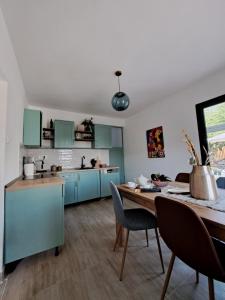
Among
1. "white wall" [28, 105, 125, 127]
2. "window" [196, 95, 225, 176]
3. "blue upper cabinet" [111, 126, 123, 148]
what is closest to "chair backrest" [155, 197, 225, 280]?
"window" [196, 95, 225, 176]

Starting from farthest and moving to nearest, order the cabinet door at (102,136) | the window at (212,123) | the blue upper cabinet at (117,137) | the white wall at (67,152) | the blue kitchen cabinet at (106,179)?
the blue upper cabinet at (117,137), the cabinet door at (102,136), the blue kitchen cabinet at (106,179), the white wall at (67,152), the window at (212,123)

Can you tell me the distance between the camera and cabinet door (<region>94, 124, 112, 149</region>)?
4.29 m

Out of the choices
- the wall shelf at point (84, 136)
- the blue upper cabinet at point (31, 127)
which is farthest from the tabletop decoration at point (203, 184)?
the wall shelf at point (84, 136)

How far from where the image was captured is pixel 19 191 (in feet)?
5.11

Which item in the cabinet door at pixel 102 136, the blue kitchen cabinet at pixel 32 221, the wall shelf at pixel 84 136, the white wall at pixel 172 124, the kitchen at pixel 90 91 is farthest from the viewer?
the cabinet door at pixel 102 136

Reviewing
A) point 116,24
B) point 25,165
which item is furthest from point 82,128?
point 116,24

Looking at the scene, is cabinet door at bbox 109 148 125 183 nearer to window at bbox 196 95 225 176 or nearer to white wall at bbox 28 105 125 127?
white wall at bbox 28 105 125 127

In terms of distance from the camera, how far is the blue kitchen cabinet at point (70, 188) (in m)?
3.39

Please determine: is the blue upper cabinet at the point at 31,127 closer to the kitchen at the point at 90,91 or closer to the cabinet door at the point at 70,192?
the kitchen at the point at 90,91

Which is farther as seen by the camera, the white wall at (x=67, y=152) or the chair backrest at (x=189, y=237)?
the white wall at (x=67, y=152)

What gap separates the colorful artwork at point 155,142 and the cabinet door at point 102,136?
120 centimetres

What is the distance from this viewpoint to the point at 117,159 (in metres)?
4.97

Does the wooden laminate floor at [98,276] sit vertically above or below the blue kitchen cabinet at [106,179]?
below

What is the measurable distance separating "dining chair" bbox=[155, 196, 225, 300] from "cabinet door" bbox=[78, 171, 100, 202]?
9.38 ft
